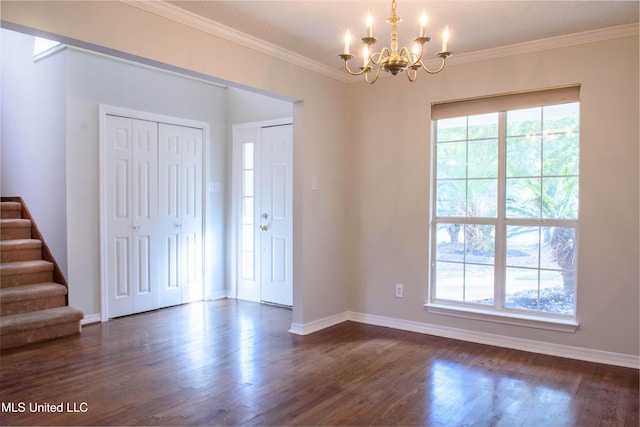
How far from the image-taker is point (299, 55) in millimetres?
3984

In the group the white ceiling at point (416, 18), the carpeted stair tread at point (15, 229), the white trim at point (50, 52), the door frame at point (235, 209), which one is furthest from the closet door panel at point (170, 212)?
the white ceiling at point (416, 18)

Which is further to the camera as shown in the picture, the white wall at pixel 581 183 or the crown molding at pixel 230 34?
the white wall at pixel 581 183

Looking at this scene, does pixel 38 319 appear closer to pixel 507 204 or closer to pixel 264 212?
pixel 264 212

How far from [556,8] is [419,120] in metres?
1.43

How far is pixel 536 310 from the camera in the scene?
3738 millimetres

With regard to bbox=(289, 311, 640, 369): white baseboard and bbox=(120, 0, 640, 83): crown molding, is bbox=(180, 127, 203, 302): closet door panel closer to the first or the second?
bbox=(289, 311, 640, 369): white baseboard

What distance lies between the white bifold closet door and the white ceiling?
1.99m

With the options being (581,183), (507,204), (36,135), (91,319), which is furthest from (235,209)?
(581,183)

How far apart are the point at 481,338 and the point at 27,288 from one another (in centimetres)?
407

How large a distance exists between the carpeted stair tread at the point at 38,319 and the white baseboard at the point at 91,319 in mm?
229

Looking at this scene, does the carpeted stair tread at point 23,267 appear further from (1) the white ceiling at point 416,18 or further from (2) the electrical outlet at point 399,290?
(2) the electrical outlet at point 399,290

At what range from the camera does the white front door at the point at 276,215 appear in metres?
5.16

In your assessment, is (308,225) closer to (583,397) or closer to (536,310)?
(536,310)

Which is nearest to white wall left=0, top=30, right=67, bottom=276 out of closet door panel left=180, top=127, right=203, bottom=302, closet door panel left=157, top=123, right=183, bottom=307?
closet door panel left=157, top=123, right=183, bottom=307
